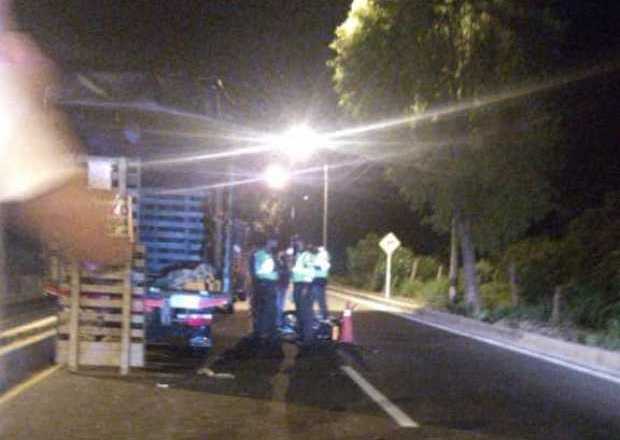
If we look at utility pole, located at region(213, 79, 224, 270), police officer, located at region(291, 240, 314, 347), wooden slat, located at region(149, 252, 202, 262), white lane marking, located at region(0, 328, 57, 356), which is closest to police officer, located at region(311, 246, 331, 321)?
police officer, located at region(291, 240, 314, 347)

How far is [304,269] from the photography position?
1900 centimetres

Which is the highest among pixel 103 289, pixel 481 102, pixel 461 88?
pixel 461 88

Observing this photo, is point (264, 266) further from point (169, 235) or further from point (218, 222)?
point (169, 235)

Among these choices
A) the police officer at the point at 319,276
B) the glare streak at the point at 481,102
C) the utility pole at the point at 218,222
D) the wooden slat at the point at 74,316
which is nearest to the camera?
the wooden slat at the point at 74,316

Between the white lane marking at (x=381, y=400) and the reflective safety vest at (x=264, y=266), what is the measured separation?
3.09 m

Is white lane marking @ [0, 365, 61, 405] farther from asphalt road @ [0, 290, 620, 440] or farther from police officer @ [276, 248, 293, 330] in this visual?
police officer @ [276, 248, 293, 330]

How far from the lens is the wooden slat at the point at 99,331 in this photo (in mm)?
13789

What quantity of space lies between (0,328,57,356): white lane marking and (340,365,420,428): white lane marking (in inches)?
164

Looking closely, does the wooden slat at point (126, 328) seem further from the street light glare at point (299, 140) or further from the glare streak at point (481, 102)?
the street light glare at point (299, 140)

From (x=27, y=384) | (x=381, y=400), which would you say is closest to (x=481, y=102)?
(x=381, y=400)

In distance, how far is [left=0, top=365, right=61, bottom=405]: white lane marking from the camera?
1161 cm

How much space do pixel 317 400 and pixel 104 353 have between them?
3.23 metres

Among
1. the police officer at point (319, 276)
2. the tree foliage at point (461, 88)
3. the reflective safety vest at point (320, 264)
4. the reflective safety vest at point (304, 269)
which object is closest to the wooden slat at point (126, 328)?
the reflective safety vest at point (304, 269)

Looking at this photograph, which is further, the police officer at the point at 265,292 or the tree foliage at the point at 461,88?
the tree foliage at the point at 461,88
